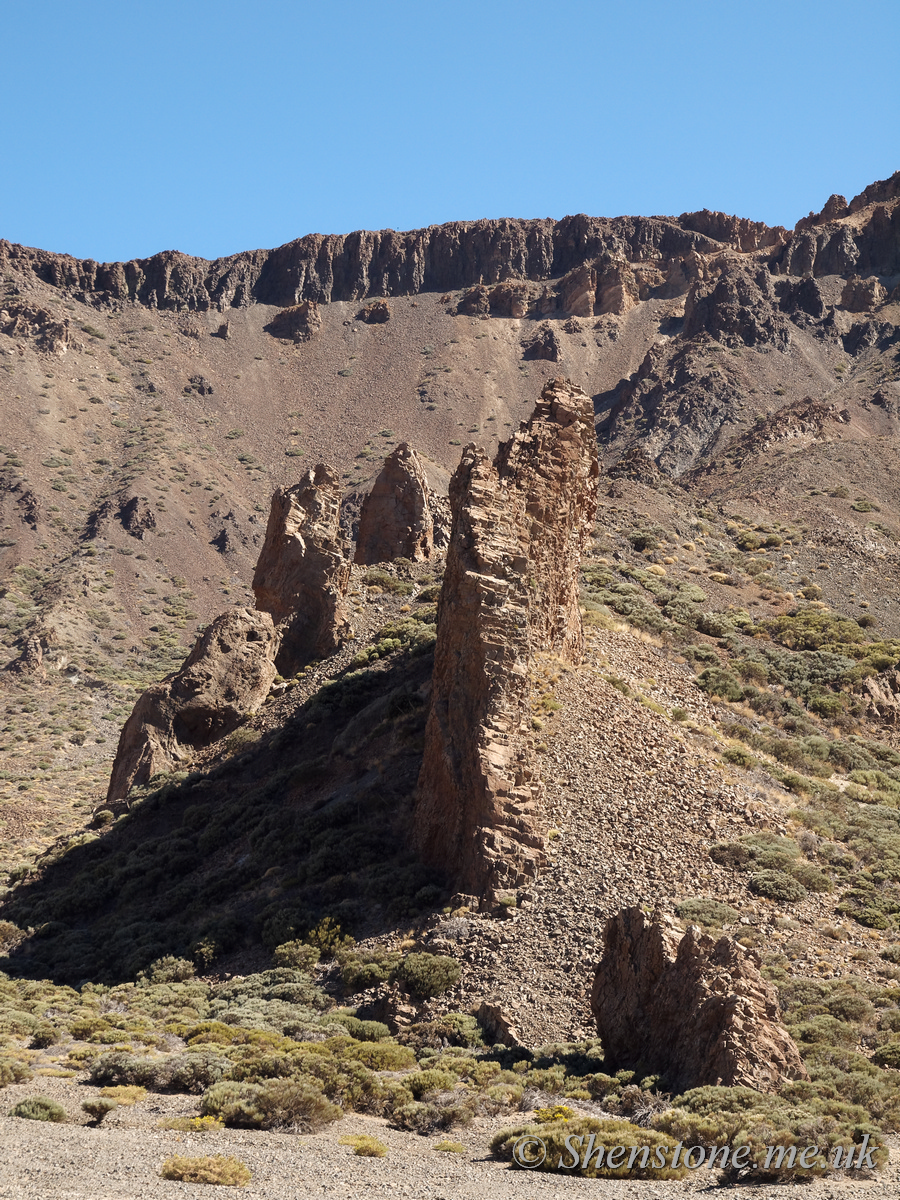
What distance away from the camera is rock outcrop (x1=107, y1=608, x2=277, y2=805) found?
37125 millimetres

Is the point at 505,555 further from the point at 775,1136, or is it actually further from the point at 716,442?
the point at 716,442

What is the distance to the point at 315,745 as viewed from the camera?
33.4m

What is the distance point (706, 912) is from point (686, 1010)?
18.3 feet

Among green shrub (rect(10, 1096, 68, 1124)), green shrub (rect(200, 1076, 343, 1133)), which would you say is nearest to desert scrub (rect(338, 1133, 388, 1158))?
green shrub (rect(200, 1076, 343, 1133))

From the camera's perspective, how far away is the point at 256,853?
1141 inches

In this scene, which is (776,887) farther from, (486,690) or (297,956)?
(297,956)

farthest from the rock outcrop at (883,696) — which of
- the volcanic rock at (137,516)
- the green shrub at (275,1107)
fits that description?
the volcanic rock at (137,516)

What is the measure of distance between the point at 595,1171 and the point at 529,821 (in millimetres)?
8997

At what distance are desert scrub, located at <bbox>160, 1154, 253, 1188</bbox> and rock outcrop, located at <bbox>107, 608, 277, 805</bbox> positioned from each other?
23.9 meters

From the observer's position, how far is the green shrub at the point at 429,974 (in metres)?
20.7

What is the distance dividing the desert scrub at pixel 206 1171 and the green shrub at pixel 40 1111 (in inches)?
100

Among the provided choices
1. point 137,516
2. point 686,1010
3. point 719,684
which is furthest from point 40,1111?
point 137,516

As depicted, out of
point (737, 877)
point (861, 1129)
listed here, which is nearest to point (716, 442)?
point (737, 877)

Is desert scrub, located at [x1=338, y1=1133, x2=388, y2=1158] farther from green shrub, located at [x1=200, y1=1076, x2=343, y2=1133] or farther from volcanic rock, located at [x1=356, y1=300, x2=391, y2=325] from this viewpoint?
volcanic rock, located at [x1=356, y1=300, x2=391, y2=325]
